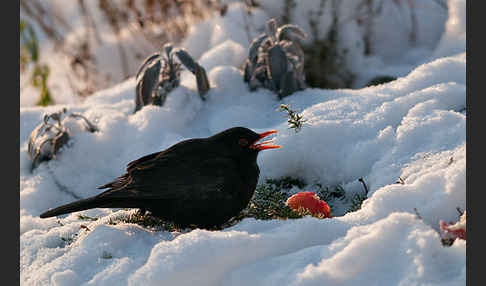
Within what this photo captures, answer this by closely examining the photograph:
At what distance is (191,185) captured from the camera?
2.89 m

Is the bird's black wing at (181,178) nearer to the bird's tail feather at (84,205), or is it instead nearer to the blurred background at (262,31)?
the bird's tail feather at (84,205)

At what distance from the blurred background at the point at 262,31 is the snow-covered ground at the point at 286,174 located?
6.3 inches

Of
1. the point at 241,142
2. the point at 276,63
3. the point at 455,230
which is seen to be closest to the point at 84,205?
the point at 241,142

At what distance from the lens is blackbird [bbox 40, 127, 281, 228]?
2881mm

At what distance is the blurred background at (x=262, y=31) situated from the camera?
5.93 meters

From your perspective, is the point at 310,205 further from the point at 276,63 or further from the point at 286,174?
the point at 276,63

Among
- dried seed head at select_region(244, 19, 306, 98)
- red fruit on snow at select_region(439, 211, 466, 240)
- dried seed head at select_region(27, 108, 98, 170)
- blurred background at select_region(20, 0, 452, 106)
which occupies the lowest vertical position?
red fruit on snow at select_region(439, 211, 466, 240)

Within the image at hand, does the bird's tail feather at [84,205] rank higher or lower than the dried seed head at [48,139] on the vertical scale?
lower

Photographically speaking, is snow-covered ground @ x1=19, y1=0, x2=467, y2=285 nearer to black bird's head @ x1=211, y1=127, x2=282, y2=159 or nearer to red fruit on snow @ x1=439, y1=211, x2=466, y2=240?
red fruit on snow @ x1=439, y1=211, x2=466, y2=240

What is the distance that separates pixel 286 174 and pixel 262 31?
2.49m

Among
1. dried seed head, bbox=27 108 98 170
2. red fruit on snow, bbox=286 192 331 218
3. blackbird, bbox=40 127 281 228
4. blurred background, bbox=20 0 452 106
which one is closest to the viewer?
blackbird, bbox=40 127 281 228

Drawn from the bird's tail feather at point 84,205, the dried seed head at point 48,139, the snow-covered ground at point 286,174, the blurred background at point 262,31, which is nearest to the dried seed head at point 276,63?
the snow-covered ground at point 286,174

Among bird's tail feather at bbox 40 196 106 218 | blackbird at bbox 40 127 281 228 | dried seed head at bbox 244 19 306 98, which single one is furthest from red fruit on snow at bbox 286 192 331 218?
dried seed head at bbox 244 19 306 98

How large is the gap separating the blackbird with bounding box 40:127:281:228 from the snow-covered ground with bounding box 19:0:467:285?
0.51 ft
